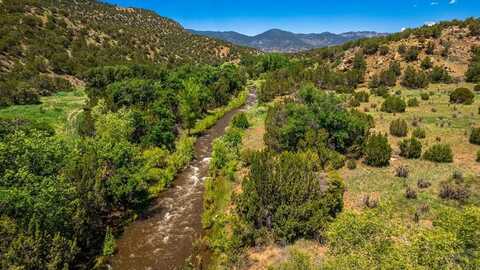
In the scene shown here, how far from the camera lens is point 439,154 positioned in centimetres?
2708

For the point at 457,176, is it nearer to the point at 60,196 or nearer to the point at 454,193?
the point at 454,193

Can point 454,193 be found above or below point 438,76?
below

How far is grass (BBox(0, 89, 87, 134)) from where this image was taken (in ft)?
129

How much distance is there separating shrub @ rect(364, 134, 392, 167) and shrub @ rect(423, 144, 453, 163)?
3185mm

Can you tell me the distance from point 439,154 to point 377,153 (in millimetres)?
5117

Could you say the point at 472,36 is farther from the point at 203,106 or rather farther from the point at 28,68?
the point at 28,68

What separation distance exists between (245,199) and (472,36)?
71.4 m

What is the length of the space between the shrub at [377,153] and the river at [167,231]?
15213 millimetres

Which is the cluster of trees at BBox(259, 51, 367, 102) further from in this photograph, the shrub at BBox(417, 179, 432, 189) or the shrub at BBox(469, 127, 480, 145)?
the shrub at BBox(417, 179, 432, 189)

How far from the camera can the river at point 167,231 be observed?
19297 mm

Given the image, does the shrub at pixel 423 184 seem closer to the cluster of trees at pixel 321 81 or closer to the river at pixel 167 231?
the river at pixel 167 231

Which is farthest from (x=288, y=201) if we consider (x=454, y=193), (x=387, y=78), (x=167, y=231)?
(x=387, y=78)

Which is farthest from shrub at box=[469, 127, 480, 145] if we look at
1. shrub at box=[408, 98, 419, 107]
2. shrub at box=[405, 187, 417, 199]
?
shrub at box=[408, 98, 419, 107]

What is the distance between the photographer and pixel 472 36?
219 ft
